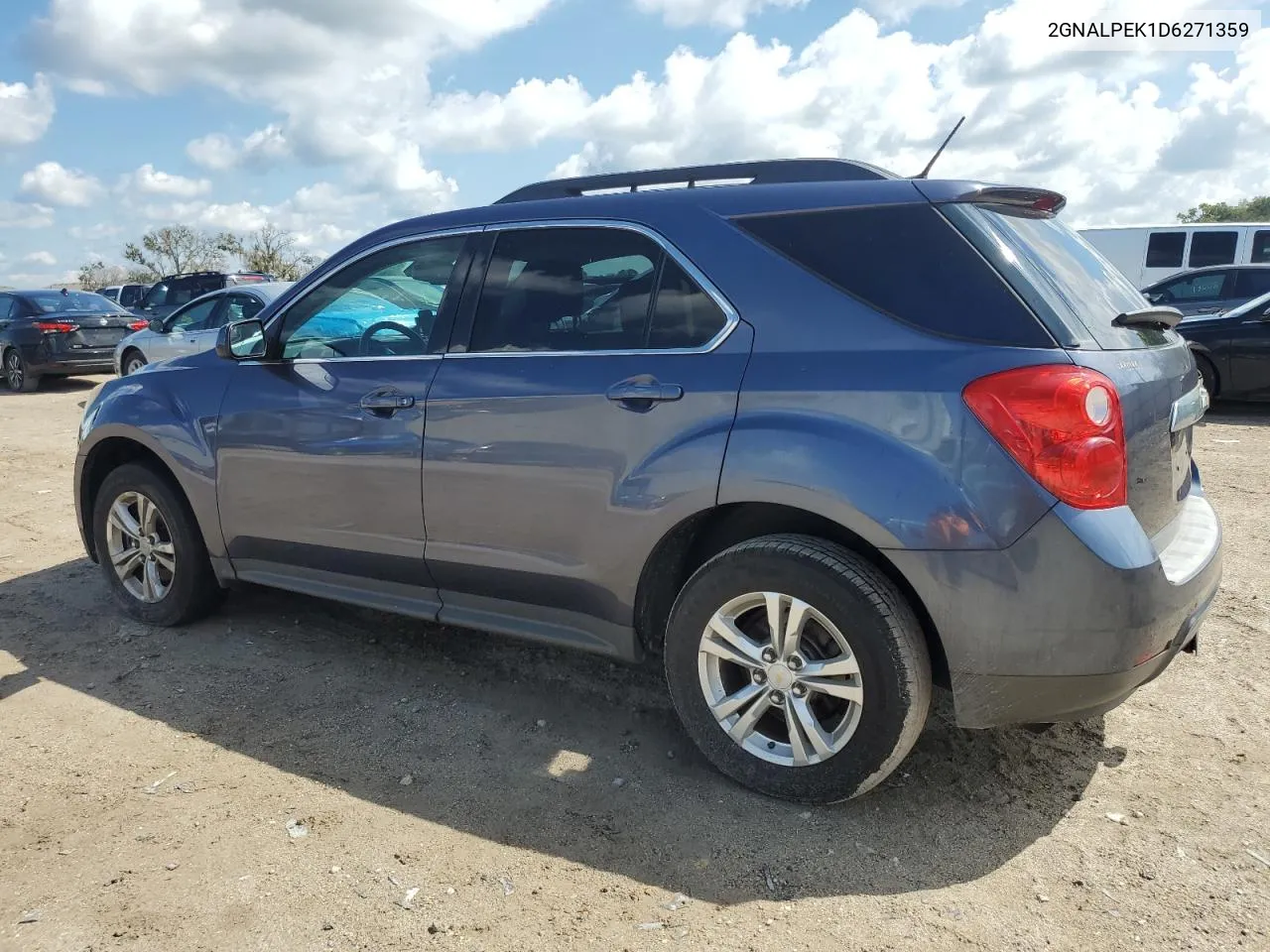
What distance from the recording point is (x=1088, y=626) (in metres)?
2.46

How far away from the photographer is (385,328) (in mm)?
3809

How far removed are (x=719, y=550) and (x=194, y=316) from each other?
39.0ft

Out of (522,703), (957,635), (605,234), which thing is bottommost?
(522,703)

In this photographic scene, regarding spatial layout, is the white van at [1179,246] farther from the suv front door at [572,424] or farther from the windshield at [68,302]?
the windshield at [68,302]

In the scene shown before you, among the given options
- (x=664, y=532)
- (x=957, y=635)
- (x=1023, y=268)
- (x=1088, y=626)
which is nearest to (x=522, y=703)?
(x=664, y=532)

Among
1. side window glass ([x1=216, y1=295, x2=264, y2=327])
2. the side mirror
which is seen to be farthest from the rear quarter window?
side window glass ([x1=216, y1=295, x2=264, y2=327])

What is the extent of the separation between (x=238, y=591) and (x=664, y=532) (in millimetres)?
2960

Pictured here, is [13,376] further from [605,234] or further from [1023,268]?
[1023,268]

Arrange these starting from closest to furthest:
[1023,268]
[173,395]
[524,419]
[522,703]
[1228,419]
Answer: [1023,268] < [524,419] < [522,703] < [173,395] < [1228,419]

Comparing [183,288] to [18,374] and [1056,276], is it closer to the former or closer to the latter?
[18,374]

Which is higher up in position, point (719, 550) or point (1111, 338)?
point (1111, 338)

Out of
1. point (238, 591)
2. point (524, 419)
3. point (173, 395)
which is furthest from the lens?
point (238, 591)

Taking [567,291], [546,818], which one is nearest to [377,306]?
[567,291]

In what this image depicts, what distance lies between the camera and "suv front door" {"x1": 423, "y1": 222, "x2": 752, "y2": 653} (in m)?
2.95
